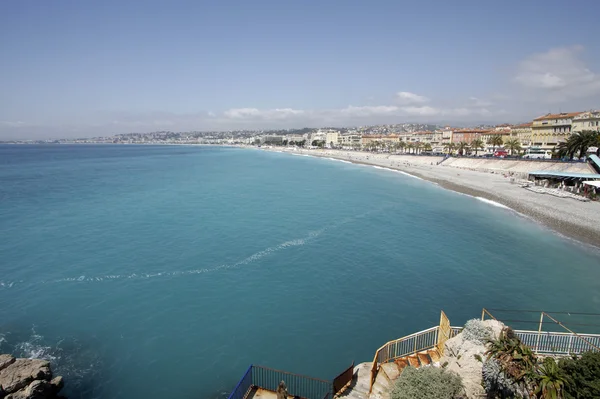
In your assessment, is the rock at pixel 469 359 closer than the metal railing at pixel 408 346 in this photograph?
Yes

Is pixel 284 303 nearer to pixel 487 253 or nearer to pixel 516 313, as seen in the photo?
pixel 516 313

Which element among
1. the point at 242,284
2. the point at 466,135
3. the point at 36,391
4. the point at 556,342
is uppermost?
the point at 466,135

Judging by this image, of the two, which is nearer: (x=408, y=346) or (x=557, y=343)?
(x=557, y=343)

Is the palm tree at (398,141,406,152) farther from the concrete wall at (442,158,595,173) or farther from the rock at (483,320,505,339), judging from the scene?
the rock at (483,320,505,339)

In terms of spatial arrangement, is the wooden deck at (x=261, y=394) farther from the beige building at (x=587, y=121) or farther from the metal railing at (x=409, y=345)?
the beige building at (x=587, y=121)

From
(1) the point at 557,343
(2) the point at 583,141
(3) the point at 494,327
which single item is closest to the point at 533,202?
(2) the point at 583,141

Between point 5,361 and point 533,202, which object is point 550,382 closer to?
point 5,361

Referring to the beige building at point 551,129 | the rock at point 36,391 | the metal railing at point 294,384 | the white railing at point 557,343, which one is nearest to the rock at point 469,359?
the white railing at point 557,343
